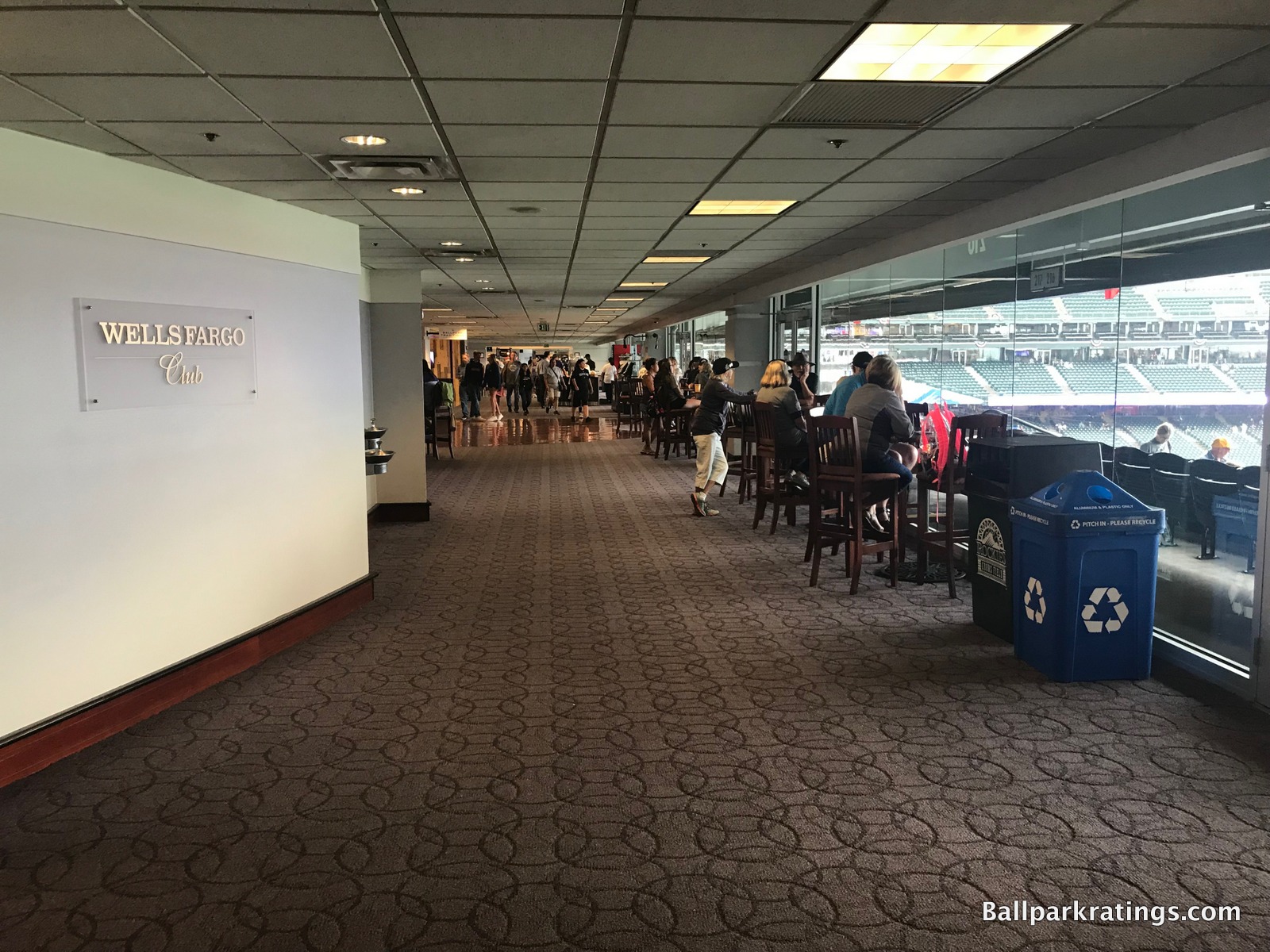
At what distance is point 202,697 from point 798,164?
4.05 m

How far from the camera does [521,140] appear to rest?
4.32m

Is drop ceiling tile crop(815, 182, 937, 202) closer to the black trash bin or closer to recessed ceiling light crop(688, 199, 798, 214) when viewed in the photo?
recessed ceiling light crop(688, 199, 798, 214)

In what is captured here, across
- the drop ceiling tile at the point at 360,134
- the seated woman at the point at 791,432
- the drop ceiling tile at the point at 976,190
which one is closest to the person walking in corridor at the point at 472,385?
the seated woman at the point at 791,432

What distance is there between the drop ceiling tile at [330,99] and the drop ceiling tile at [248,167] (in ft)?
2.34

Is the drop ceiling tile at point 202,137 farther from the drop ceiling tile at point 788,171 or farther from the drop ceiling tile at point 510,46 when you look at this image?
the drop ceiling tile at point 788,171

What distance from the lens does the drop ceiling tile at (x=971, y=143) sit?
4.34 metres

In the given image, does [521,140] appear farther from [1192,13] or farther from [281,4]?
[1192,13]

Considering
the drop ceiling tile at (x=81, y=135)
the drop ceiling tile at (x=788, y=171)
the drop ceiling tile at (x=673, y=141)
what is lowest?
the drop ceiling tile at (x=81, y=135)

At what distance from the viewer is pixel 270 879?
8.63 ft

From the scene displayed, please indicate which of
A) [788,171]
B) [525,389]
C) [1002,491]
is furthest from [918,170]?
[525,389]

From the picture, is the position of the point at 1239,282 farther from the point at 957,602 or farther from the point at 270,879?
the point at 270,879

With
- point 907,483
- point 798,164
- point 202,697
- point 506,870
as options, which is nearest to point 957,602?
point 907,483

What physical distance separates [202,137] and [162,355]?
985mm

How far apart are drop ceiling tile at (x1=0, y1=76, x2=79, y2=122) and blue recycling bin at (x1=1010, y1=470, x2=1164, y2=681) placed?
14.5 feet
